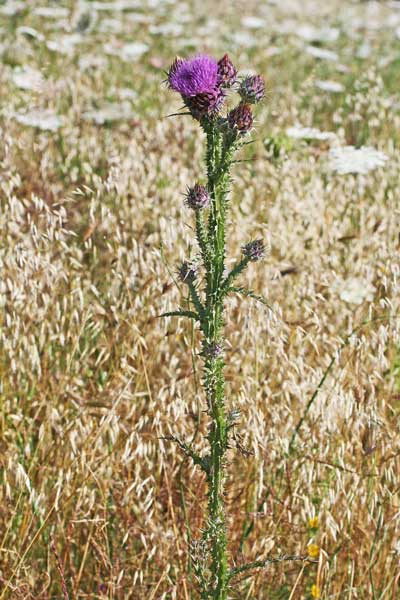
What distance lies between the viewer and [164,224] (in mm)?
2375

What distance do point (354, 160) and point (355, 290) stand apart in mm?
820

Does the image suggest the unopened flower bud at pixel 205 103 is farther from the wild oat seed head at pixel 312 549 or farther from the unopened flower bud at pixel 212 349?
the wild oat seed head at pixel 312 549

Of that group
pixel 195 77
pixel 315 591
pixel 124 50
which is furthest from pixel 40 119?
pixel 315 591

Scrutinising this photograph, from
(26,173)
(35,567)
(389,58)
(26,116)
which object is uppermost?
(389,58)

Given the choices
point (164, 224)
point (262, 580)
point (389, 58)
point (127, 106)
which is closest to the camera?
point (262, 580)

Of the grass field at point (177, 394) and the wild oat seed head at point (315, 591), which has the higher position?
the grass field at point (177, 394)

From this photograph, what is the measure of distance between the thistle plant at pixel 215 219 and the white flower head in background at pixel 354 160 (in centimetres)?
166

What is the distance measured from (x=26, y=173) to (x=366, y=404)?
7.13ft

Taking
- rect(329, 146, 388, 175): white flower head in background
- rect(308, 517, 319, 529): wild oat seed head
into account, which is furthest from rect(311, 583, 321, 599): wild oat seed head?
rect(329, 146, 388, 175): white flower head in background

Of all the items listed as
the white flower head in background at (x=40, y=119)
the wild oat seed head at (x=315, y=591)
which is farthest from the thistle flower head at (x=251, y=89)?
the white flower head in background at (x=40, y=119)

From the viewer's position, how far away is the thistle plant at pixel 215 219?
1.31 meters

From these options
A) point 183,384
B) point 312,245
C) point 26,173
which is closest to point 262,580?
point 183,384

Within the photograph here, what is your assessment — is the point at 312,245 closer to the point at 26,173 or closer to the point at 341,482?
the point at 341,482

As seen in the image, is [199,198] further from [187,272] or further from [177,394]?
[177,394]
